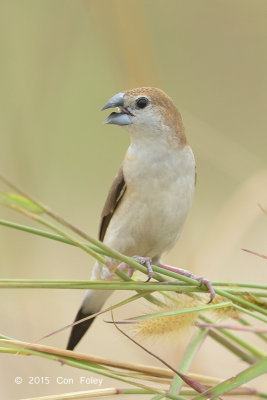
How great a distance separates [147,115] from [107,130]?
2.36 m

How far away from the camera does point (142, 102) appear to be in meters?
2.48

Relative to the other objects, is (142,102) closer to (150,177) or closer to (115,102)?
(115,102)

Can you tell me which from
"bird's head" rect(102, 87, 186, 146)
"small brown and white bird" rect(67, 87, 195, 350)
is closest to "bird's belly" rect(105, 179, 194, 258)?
"small brown and white bird" rect(67, 87, 195, 350)

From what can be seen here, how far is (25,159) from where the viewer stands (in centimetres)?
325

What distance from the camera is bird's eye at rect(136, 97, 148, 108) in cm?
246

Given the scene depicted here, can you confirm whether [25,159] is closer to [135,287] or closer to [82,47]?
[82,47]

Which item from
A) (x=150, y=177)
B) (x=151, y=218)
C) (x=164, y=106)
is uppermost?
(x=164, y=106)

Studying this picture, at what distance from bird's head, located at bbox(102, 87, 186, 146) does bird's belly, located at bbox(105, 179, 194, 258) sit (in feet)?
0.77

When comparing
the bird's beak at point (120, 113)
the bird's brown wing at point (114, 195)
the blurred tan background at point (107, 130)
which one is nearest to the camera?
the bird's beak at point (120, 113)

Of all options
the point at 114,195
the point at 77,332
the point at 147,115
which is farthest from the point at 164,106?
the point at 77,332

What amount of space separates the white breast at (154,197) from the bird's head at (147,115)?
6cm

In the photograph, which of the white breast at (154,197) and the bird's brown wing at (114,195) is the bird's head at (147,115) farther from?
the bird's brown wing at (114,195)

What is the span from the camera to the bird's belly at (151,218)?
244cm

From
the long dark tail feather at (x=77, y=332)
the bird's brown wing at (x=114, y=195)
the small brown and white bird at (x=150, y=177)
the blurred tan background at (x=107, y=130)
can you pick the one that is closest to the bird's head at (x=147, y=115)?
the small brown and white bird at (x=150, y=177)
